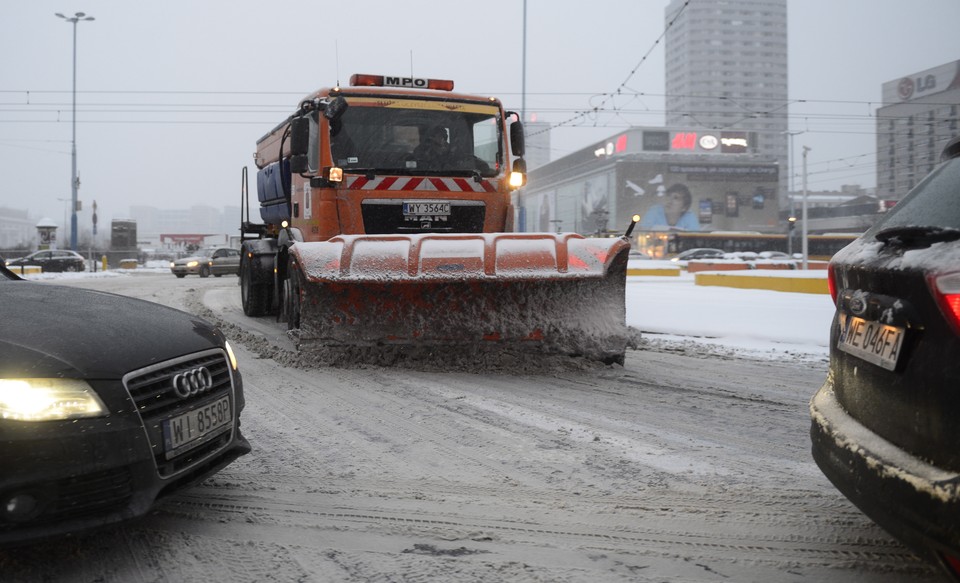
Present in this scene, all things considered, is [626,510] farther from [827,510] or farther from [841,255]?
[841,255]

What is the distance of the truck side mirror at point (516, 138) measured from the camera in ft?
26.4

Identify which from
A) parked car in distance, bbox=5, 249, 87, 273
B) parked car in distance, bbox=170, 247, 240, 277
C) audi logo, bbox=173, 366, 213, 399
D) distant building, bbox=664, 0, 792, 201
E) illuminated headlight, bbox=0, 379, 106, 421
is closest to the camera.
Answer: illuminated headlight, bbox=0, 379, 106, 421

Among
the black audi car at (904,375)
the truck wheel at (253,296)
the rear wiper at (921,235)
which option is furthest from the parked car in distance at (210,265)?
the rear wiper at (921,235)

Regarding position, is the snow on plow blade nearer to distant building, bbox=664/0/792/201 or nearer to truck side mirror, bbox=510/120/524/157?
truck side mirror, bbox=510/120/524/157

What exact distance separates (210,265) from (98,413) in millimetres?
30914

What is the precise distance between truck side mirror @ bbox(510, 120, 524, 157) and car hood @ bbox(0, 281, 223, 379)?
203 inches

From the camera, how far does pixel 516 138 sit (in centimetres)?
808

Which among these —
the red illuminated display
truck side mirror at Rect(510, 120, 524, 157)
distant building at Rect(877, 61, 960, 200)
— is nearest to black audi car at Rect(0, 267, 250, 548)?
truck side mirror at Rect(510, 120, 524, 157)

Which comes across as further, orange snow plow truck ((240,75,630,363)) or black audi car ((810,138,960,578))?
orange snow plow truck ((240,75,630,363))

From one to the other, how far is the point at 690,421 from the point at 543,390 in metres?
1.30

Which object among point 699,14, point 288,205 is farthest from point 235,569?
point 699,14

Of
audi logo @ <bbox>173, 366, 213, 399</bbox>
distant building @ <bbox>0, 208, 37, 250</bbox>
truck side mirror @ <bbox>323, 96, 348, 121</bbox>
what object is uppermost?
distant building @ <bbox>0, 208, 37, 250</bbox>

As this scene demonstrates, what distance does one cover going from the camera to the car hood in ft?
8.00

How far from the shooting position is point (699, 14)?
17462 centimetres
